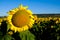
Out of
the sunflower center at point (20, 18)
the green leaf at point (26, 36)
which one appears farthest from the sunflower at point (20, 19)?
the green leaf at point (26, 36)

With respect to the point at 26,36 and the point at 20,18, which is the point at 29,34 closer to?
the point at 26,36

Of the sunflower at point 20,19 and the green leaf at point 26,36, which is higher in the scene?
the sunflower at point 20,19

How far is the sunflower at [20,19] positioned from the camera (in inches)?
158

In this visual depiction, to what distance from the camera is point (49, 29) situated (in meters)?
5.52

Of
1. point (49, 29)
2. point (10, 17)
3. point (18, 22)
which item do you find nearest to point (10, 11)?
point (10, 17)

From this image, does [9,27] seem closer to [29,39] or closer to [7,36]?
[7,36]

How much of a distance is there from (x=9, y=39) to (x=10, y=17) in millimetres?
455

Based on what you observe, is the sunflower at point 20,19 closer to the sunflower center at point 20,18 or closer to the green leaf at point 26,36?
the sunflower center at point 20,18

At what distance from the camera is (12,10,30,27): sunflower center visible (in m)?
3.98

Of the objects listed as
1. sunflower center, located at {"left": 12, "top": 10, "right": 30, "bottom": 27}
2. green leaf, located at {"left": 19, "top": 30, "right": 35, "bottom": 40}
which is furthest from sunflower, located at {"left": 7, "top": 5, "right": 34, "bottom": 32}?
green leaf, located at {"left": 19, "top": 30, "right": 35, "bottom": 40}

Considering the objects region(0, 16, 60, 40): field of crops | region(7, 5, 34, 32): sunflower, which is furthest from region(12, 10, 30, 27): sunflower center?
region(0, 16, 60, 40): field of crops

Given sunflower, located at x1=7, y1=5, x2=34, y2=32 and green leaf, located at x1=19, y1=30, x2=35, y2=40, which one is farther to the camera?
sunflower, located at x1=7, y1=5, x2=34, y2=32

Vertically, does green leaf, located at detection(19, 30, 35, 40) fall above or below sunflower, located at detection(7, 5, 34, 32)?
below

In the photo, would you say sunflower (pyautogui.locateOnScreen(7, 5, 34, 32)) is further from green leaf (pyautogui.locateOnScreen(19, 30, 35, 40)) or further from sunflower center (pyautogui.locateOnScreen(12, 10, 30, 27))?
green leaf (pyautogui.locateOnScreen(19, 30, 35, 40))
